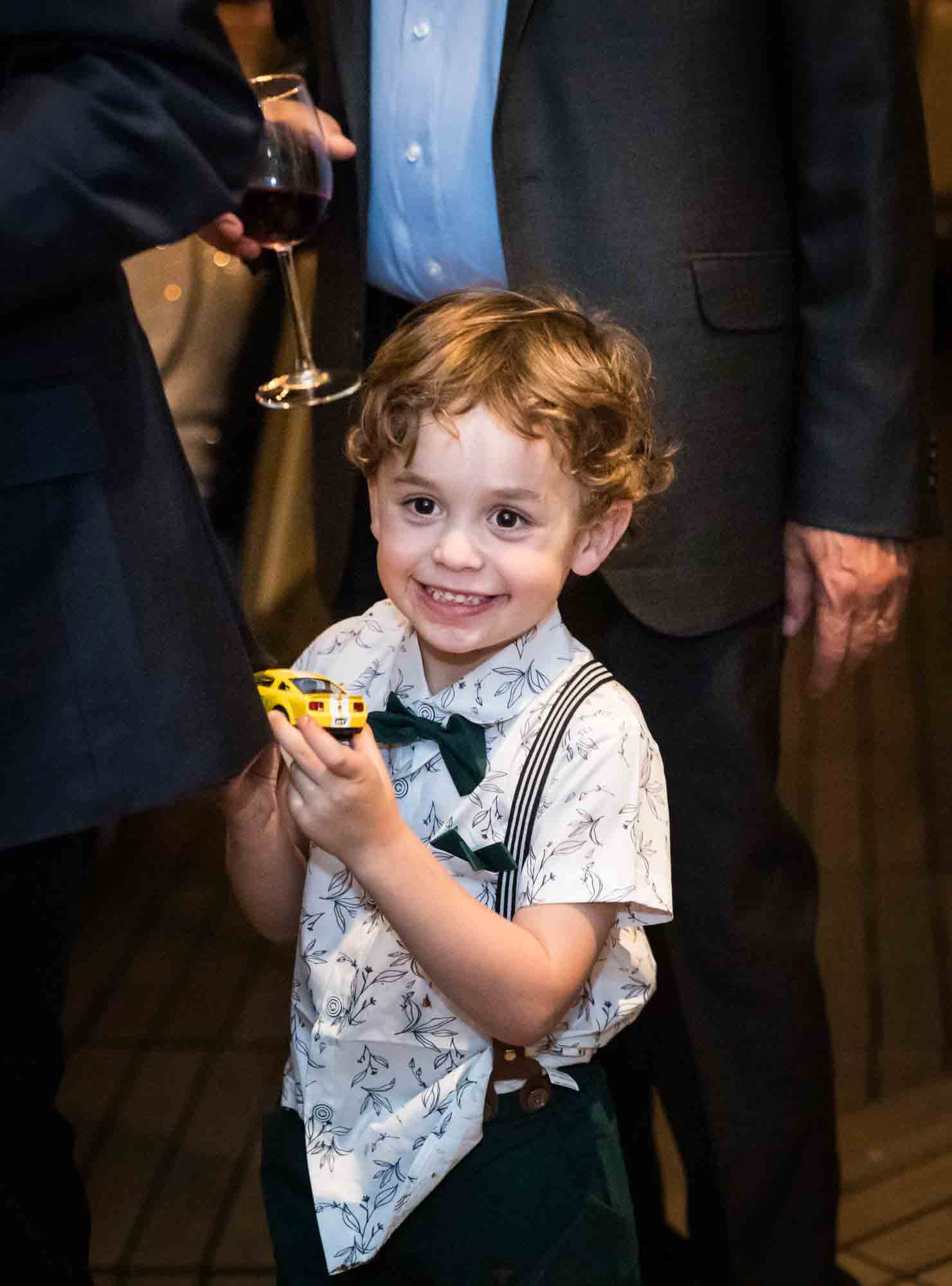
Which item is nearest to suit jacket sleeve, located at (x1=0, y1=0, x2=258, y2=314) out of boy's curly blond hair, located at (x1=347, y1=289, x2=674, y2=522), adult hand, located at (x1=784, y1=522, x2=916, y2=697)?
boy's curly blond hair, located at (x1=347, y1=289, x2=674, y2=522)

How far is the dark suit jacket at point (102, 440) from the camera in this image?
1.06 metres

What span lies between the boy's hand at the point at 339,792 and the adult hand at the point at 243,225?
0.67 meters

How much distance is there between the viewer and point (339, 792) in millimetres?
1206

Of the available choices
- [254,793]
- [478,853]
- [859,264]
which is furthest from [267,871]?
[859,264]

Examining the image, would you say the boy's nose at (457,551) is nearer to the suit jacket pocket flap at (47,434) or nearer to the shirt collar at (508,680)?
the shirt collar at (508,680)

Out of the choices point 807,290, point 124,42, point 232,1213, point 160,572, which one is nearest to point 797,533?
point 807,290

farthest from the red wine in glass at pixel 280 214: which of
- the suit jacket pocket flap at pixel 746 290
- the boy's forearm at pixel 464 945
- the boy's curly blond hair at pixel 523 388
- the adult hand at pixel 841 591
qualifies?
the boy's forearm at pixel 464 945

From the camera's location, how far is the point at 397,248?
174 centimetres

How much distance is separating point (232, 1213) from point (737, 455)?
1.30 m

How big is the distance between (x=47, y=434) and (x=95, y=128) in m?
0.21

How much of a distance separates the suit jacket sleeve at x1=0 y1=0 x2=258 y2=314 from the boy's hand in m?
0.36

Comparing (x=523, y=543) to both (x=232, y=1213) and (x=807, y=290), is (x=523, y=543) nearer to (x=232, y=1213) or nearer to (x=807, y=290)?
(x=807, y=290)

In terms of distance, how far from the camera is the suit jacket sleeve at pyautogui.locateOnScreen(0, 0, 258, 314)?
1048mm

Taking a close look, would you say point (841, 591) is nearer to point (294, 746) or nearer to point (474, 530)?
point (474, 530)
